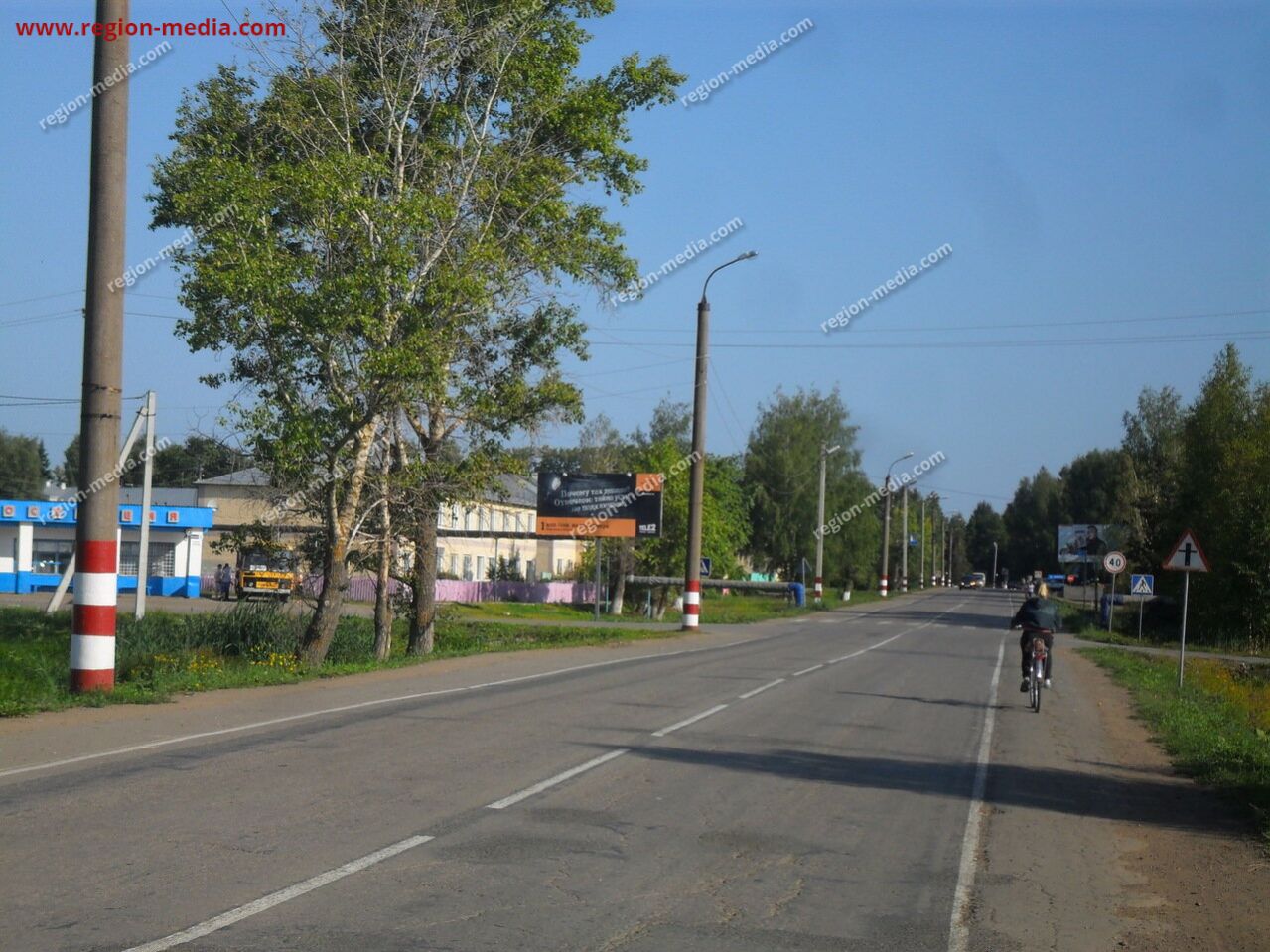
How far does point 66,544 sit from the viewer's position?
2158 inches

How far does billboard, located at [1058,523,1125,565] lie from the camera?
57.1m

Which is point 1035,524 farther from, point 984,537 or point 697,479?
point 697,479

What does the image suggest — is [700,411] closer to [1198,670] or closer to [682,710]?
[1198,670]

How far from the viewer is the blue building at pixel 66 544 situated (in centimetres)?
5231

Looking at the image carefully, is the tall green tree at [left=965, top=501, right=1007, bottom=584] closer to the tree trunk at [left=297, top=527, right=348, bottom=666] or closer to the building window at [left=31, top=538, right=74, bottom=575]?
the building window at [left=31, top=538, right=74, bottom=575]

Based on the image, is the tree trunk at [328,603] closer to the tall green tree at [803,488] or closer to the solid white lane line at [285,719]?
the solid white lane line at [285,719]

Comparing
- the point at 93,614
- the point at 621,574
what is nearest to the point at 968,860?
the point at 93,614

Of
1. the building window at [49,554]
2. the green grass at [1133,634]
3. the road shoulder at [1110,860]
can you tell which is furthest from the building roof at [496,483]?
the green grass at [1133,634]

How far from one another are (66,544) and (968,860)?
5374 centimetres

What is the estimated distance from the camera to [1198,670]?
102ft

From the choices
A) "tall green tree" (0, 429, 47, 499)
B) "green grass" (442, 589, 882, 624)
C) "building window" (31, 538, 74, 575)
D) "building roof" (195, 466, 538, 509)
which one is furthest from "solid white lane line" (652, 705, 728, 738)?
"tall green tree" (0, 429, 47, 499)

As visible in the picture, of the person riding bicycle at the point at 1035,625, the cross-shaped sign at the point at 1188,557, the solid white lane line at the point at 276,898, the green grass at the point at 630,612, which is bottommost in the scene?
the green grass at the point at 630,612

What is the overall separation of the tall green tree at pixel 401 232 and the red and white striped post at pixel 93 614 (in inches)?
235

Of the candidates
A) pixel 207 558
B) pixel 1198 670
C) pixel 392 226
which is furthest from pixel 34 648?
pixel 207 558
